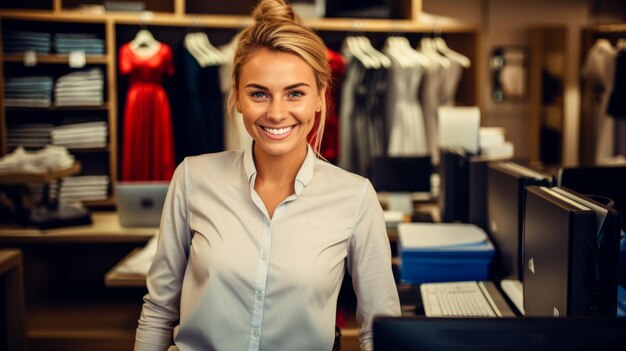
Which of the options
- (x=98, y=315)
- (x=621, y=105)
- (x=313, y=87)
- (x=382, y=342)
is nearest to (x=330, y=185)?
(x=313, y=87)

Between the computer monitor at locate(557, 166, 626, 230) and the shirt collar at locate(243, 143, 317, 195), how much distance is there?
2.93 feet

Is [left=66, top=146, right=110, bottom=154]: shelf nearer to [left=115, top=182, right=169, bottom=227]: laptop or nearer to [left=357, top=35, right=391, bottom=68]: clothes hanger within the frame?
[left=115, top=182, right=169, bottom=227]: laptop

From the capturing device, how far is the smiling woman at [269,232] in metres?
1.48

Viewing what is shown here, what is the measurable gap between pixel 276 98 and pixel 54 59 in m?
3.64

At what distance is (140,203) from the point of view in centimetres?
347

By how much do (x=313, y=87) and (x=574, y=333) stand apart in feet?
2.75

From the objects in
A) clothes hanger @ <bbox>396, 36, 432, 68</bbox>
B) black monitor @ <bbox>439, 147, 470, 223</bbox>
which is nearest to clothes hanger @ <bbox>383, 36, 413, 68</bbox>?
clothes hanger @ <bbox>396, 36, 432, 68</bbox>

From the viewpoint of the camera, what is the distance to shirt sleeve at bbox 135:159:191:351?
156cm

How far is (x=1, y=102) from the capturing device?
4.62 metres

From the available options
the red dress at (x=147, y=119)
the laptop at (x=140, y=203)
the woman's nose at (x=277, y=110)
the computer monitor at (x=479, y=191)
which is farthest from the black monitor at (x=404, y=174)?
the woman's nose at (x=277, y=110)

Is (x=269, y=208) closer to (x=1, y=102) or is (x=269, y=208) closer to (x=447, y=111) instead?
(x=447, y=111)

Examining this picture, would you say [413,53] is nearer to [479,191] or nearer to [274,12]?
[479,191]

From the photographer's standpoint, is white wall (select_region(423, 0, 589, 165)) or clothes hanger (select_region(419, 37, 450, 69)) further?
white wall (select_region(423, 0, 589, 165))

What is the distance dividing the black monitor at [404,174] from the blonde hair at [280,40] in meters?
2.17
